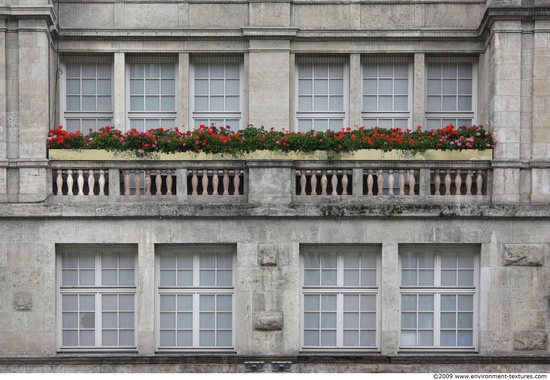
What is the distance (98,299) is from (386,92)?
22.3ft

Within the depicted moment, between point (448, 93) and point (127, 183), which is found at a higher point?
point (448, 93)

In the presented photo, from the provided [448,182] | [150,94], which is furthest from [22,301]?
[448,182]

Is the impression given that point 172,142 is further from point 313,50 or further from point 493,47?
point 493,47

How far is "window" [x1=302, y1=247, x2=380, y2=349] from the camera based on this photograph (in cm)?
1129

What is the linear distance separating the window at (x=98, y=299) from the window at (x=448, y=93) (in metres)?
6.46

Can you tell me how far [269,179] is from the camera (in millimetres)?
10844

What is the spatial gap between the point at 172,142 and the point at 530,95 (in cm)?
649

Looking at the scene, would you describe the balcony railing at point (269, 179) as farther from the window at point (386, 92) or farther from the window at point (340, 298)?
the window at point (386, 92)

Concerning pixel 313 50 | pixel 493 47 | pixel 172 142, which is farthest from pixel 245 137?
pixel 493 47

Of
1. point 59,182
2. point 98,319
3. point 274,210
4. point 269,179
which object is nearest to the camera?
point 274,210

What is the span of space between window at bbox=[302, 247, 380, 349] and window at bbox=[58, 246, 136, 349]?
3.24 meters

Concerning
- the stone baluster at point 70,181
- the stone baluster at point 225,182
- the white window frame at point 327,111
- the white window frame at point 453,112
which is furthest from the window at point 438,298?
the stone baluster at point 70,181

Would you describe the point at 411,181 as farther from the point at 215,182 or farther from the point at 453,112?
the point at 215,182

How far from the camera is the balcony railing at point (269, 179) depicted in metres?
10.9
